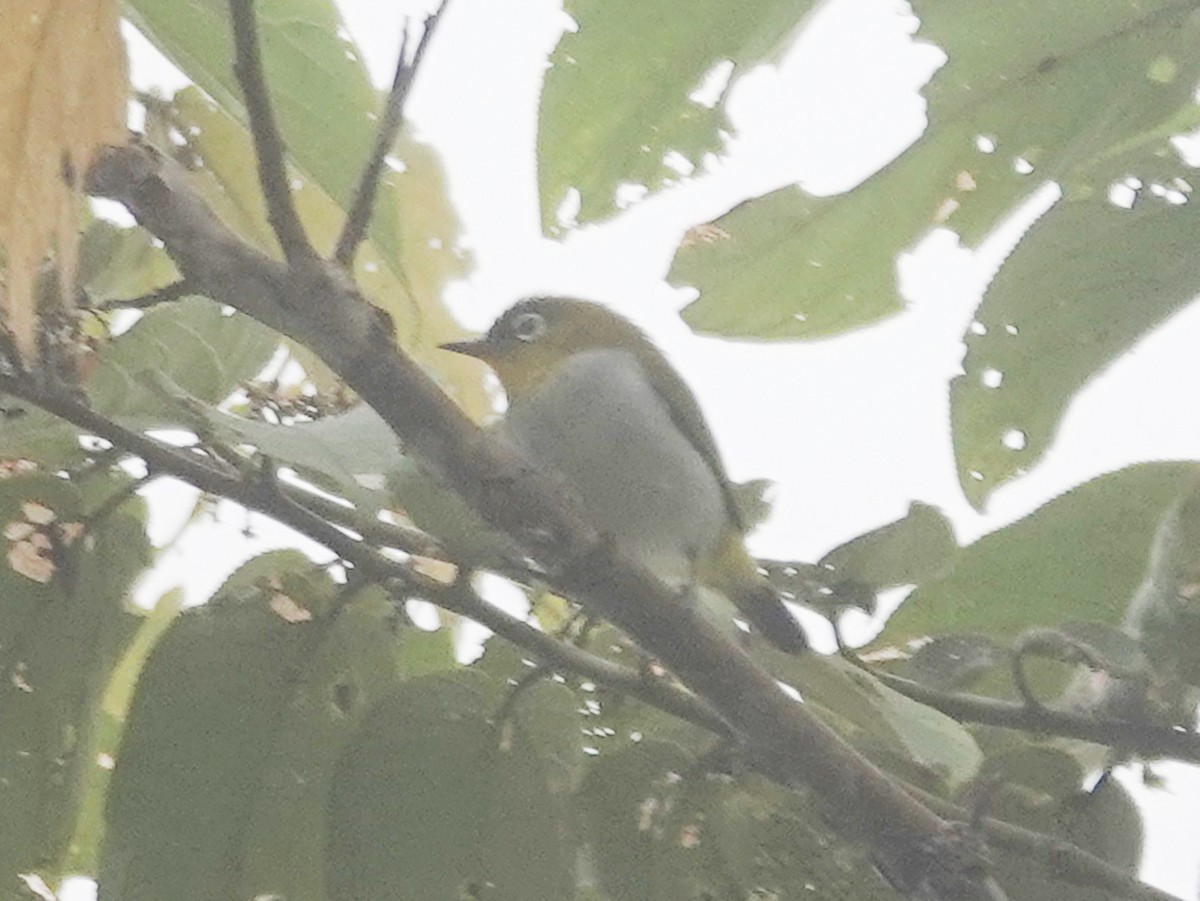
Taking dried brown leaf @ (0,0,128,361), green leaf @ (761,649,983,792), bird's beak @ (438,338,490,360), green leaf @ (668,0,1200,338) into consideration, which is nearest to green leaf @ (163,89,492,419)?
bird's beak @ (438,338,490,360)

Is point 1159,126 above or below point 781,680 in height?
above

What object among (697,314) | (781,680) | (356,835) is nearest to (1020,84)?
(697,314)

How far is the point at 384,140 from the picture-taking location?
405mm

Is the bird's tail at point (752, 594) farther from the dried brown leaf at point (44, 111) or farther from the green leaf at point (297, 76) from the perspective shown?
the dried brown leaf at point (44, 111)

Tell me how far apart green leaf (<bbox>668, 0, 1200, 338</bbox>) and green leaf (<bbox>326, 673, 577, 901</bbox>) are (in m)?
0.26

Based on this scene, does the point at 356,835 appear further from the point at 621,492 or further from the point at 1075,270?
the point at 1075,270

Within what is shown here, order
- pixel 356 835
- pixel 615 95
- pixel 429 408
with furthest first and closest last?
pixel 615 95, pixel 356 835, pixel 429 408

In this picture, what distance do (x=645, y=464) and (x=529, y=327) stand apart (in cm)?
16

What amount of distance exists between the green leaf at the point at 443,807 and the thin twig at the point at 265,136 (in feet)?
0.68

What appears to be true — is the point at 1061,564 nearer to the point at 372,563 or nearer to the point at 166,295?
the point at 372,563

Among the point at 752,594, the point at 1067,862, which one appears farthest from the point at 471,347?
the point at 1067,862

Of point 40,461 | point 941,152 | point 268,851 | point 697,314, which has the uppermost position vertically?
point 941,152

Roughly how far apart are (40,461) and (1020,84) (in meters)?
0.44

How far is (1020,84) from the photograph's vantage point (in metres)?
0.67
